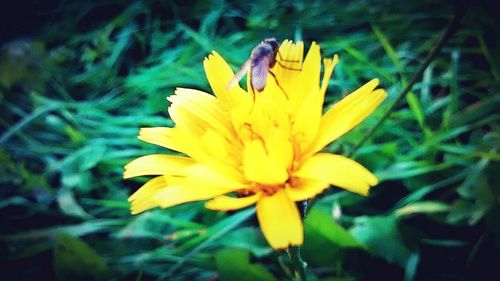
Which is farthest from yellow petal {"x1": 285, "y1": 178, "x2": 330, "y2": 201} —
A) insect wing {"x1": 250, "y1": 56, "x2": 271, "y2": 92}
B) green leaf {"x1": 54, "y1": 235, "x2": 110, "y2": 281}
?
green leaf {"x1": 54, "y1": 235, "x2": 110, "y2": 281}

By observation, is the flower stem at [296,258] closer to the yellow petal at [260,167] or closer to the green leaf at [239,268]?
the yellow petal at [260,167]

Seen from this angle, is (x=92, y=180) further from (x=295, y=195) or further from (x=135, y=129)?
(x=295, y=195)

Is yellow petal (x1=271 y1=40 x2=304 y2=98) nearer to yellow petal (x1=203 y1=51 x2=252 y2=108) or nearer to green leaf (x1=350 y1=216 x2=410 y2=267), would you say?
yellow petal (x1=203 y1=51 x2=252 y2=108)

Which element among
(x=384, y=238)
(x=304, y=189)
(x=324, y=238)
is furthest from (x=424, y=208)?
(x=304, y=189)

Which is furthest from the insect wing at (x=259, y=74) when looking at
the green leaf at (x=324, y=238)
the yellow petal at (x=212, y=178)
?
the green leaf at (x=324, y=238)

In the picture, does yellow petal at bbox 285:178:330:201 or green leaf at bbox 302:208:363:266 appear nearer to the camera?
yellow petal at bbox 285:178:330:201
